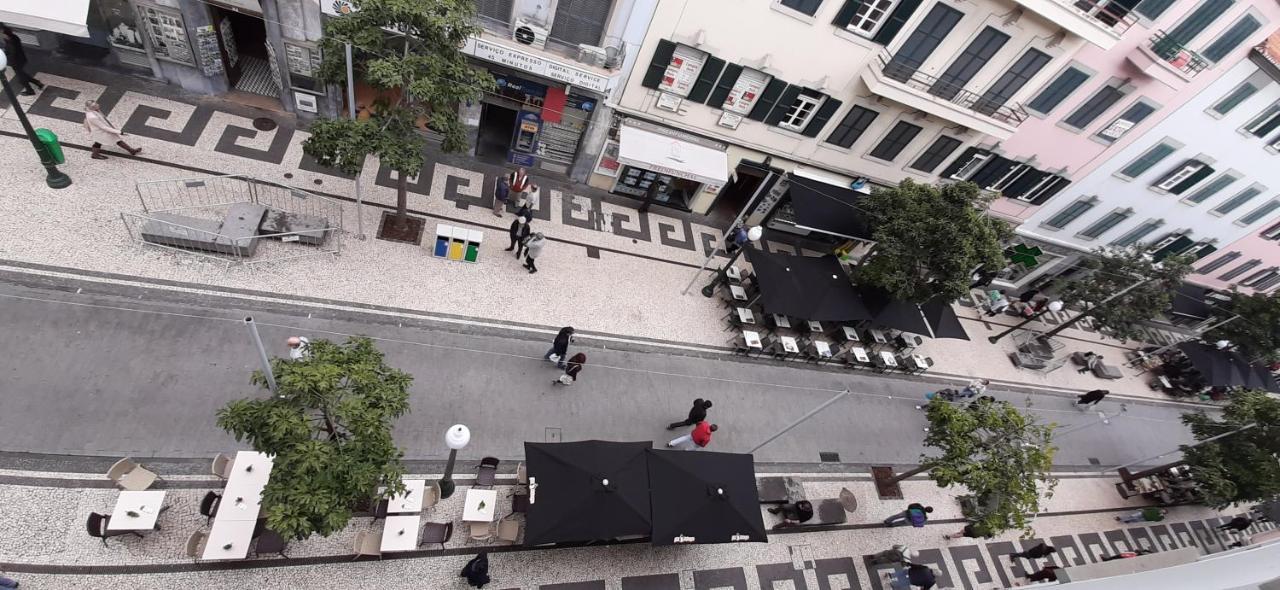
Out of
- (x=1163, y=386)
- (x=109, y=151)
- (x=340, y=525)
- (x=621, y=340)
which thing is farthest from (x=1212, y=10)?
(x=109, y=151)

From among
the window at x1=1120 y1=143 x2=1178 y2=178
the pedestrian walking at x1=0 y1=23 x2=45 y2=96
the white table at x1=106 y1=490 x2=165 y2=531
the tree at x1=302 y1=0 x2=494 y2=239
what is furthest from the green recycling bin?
the window at x1=1120 y1=143 x2=1178 y2=178

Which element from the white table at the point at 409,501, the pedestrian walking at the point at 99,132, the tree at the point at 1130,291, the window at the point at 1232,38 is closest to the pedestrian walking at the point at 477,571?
the white table at the point at 409,501

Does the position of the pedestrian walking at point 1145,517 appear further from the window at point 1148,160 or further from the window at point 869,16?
the window at point 869,16

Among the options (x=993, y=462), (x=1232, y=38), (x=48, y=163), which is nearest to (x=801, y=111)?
(x=993, y=462)

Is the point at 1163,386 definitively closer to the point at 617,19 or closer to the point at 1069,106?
the point at 1069,106

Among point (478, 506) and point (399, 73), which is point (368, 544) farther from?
point (399, 73)

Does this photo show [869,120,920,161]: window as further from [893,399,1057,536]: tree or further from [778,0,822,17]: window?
[893,399,1057,536]: tree
